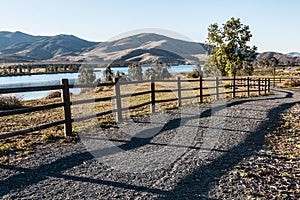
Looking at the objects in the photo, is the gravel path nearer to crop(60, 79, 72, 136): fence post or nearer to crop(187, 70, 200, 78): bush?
crop(60, 79, 72, 136): fence post

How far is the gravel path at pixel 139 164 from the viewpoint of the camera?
3637 mm

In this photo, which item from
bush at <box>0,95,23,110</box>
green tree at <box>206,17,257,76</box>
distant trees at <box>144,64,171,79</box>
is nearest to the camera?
bush at <box>0,95,23,110</box>

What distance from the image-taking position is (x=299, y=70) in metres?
56.4

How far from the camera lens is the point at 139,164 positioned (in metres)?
4.73

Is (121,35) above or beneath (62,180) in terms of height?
above

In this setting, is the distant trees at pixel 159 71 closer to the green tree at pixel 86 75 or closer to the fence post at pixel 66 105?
the green tree at pixel 86 75

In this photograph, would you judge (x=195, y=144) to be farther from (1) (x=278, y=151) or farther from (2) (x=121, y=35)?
(2) (x=121, y=35)

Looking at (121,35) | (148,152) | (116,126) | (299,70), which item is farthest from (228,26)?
(299,70)

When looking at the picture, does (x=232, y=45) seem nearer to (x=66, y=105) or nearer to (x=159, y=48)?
(x=66, y=105)

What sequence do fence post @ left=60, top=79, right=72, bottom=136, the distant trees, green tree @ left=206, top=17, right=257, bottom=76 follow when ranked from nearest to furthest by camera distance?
fence post @ left=60, top=79, right=72, bottom=136, green tree @ left=206, top=17, right=257, bottom=76, the distant trees

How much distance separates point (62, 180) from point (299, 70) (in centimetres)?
6161


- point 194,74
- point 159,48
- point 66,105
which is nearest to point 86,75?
point 194,74

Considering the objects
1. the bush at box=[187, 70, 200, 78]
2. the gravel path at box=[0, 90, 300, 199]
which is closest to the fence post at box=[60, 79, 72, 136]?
the gravel path at box=[0, 90, 300, 199]

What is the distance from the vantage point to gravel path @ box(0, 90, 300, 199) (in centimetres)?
364
